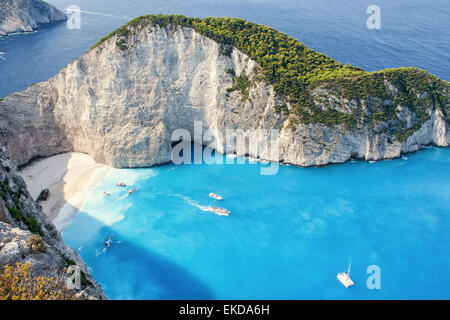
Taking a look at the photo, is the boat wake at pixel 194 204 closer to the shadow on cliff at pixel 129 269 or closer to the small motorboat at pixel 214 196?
the small motorboat at pixel 214 196

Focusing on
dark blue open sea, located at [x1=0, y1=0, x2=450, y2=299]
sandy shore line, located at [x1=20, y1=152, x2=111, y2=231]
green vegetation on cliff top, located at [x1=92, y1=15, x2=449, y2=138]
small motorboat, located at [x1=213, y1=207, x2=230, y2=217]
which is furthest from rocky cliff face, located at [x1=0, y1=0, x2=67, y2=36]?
small motorboat, located at [x1=213, y1=207, x2=230, y2=217]

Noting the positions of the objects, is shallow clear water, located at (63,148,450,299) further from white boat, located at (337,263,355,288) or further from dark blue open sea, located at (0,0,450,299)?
white boat, located at (337,263,355,288)

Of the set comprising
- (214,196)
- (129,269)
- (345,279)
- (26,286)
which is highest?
(26,286)

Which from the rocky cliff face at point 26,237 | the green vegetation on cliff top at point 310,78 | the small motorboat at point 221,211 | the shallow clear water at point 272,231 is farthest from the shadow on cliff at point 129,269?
the green vegetation on cliff top at point 310,78

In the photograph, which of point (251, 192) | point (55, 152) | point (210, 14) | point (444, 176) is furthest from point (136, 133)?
point (210, 14)

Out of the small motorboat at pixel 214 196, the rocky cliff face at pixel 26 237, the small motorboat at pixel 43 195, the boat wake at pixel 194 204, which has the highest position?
the rocky cliff face at pixel 26 237

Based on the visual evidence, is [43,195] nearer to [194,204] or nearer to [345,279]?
[194,204]

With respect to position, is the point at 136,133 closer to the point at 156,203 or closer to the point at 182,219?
the point at 156,203

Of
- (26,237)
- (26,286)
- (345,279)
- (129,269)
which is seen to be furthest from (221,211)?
(26,286)
